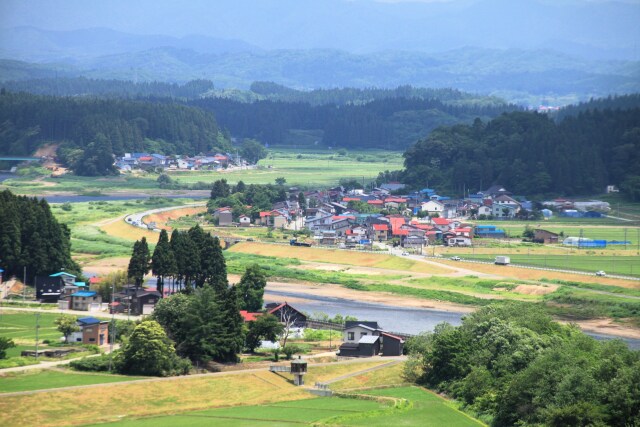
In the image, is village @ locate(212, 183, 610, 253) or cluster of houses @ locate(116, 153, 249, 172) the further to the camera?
cluster of houses @ locate(116, 153, 249, 172)

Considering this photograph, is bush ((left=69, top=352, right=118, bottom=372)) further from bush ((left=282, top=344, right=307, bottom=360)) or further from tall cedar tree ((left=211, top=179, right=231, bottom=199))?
tall cedar tree ((left=211, top=179, right=231, bottom=199))

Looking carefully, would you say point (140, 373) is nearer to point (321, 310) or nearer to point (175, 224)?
point (321, 310)

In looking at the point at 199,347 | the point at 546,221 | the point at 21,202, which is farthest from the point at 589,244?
the point at 199,347

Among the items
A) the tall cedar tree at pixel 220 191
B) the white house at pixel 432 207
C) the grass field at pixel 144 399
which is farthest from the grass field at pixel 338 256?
the grass field at pixel 144 399

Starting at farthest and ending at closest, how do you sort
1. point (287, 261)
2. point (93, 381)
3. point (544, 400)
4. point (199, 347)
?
1. point (287, 261)
2. point (199, 347)
3. point (93, 381)
4. point (544, 400)

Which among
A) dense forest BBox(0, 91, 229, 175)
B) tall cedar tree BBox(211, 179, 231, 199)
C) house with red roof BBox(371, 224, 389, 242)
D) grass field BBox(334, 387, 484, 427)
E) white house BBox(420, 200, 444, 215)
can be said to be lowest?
grass field BBox(334, 387, 484, 427)

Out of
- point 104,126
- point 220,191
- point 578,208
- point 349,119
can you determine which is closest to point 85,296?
point 220,191

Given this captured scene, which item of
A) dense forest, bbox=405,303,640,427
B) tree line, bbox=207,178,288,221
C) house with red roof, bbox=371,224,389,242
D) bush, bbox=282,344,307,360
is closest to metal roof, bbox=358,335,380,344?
dense forest, bbox=405,303,640,427

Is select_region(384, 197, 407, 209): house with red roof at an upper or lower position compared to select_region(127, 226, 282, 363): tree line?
upper
